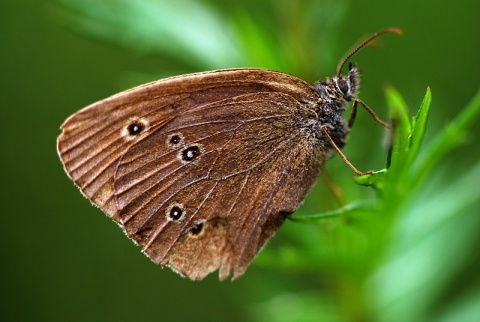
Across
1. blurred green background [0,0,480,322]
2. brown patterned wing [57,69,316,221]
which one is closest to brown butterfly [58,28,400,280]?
brown patterned wing [57,69,316,221]

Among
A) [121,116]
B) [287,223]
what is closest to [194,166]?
[121,116]

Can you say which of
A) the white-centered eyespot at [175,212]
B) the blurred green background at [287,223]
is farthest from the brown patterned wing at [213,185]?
the blurred green background at [287,223]

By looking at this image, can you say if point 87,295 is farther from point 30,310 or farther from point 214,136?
point 214,136

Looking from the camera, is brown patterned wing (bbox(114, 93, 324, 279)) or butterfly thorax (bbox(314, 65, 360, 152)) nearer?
brown patterned wing (bbox(114, 93, 324, 279))

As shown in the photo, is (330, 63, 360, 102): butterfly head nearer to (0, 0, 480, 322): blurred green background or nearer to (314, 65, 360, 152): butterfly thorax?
(314, 65, 360, 152): butterfly thorax

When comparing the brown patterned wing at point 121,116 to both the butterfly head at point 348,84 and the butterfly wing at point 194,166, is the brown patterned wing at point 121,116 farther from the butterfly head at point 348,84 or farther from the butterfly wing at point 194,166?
the butterfly head at point 348,84

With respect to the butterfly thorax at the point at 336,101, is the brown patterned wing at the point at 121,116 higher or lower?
lower

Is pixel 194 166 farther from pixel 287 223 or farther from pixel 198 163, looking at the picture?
pixel 287 223
